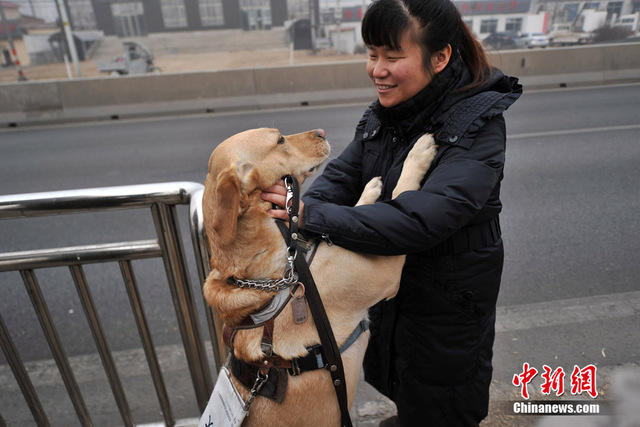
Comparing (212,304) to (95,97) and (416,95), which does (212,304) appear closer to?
(416,95)

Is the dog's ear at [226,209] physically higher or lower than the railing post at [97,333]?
higher

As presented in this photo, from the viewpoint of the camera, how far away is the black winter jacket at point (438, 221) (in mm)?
1486

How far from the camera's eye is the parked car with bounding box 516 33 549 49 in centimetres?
2008

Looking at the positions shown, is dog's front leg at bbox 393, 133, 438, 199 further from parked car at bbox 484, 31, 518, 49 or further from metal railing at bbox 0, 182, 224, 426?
parked car at bbox 484, 31, 518, 49

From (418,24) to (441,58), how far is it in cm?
17

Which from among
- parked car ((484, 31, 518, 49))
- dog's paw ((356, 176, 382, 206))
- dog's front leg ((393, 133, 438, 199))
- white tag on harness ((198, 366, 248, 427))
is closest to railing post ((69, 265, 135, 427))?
white tag on harness ((198, 366, 248, 427))

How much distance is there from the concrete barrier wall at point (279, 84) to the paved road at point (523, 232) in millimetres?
2732

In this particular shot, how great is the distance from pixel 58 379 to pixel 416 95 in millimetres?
3271

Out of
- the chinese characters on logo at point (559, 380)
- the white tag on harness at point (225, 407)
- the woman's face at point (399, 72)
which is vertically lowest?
the chinese characters on logo at point (559, 380)

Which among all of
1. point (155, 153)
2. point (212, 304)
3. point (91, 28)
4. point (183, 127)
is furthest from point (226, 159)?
point (91, 28)

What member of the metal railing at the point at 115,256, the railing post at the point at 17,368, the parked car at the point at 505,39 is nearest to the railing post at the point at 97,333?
the metal railing at the point at 115,256

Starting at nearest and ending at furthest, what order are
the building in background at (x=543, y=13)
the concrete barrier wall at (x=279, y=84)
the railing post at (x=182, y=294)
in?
the railing post at (x=182, y=294)
the concrete barrier wall at (x=279, y=84)
the building in background at (x=543, y=13)

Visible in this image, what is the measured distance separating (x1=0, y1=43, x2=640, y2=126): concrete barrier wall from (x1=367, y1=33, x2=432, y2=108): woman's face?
11.6 meters

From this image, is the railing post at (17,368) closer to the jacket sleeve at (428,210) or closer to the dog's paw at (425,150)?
the jacket sleeve at (428,210)
